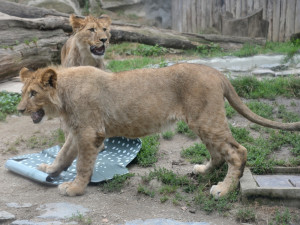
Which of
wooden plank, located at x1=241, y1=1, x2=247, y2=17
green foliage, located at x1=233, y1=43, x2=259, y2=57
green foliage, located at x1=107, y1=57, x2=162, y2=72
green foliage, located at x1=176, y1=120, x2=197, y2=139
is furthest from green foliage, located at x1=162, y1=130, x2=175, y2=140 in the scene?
wooden plank, located at x1=241, y1=1, x2=247, y2=17

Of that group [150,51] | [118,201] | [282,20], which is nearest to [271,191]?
[118,201]

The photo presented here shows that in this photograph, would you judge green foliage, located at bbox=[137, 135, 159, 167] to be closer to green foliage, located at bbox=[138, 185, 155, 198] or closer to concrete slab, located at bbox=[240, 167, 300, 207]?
green foliage, located at bbox=[138, 185, 155, 198]

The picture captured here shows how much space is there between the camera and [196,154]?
5988 mm

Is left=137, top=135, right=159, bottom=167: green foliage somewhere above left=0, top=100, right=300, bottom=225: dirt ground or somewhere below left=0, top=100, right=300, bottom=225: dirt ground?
above

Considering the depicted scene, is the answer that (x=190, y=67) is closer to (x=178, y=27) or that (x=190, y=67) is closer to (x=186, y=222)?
(x=186, y=222)

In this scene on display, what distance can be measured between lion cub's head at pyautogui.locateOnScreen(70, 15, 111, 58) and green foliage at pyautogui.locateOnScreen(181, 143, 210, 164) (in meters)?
2.03

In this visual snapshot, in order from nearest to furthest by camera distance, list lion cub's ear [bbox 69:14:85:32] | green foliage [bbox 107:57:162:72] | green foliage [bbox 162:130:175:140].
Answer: green foliage [bbox 162:130:175:140] < lion cub's ear [bbox 69:14:85:32] < green foliage [bbox 107:57:162:72]

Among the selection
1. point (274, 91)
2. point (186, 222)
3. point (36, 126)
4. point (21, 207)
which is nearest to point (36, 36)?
point (36, 126)

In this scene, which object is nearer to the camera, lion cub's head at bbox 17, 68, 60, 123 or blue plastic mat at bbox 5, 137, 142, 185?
lion cub's head at bbox 17, 68, 60, 123

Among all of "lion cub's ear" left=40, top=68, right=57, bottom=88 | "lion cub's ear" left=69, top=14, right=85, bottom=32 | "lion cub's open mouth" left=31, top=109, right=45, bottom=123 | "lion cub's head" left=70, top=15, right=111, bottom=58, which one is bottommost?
"lion cub's open mouth" left=31, top=109, right=45, bottom=123

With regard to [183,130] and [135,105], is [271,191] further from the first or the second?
[183,130]

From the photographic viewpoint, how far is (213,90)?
4766mm

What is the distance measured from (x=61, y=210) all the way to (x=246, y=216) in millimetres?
1831

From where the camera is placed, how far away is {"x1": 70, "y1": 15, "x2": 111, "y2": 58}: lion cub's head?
684 centimetres
